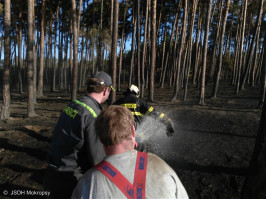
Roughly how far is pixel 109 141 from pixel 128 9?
89.2ft

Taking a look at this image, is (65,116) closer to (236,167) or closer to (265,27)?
(236,167)

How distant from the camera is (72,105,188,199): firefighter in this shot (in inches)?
46.1

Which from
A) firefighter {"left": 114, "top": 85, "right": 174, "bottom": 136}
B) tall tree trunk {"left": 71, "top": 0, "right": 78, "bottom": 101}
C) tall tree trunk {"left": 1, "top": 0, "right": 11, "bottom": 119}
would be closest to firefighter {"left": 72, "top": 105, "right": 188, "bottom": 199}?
firefighter {"left": 114, "top": 85, "right": 174, "bottom": 136}

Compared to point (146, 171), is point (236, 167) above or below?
below

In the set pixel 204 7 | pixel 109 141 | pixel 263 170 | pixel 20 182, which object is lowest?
pixel 20 182

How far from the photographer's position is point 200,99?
1341 centimetres

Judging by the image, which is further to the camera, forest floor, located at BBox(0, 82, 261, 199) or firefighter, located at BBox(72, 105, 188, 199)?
forest floor, located at BBox(0, 82, 261, 199)

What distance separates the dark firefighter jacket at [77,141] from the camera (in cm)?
190

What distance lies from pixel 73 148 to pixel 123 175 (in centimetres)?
91

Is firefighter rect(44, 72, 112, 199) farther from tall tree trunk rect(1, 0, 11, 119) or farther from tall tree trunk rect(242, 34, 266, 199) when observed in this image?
tall tree trunk rect(1, 0, 11, 119)

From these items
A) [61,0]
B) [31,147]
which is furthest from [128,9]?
[31,147]

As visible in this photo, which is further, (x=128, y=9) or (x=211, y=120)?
(x=128, y=9)

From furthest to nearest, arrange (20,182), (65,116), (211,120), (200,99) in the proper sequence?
(200,99) → (211,120) → (20,182) → (65,116)

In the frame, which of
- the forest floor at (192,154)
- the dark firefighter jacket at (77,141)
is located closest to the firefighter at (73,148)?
the dark firefighter jacket at (77,141)
